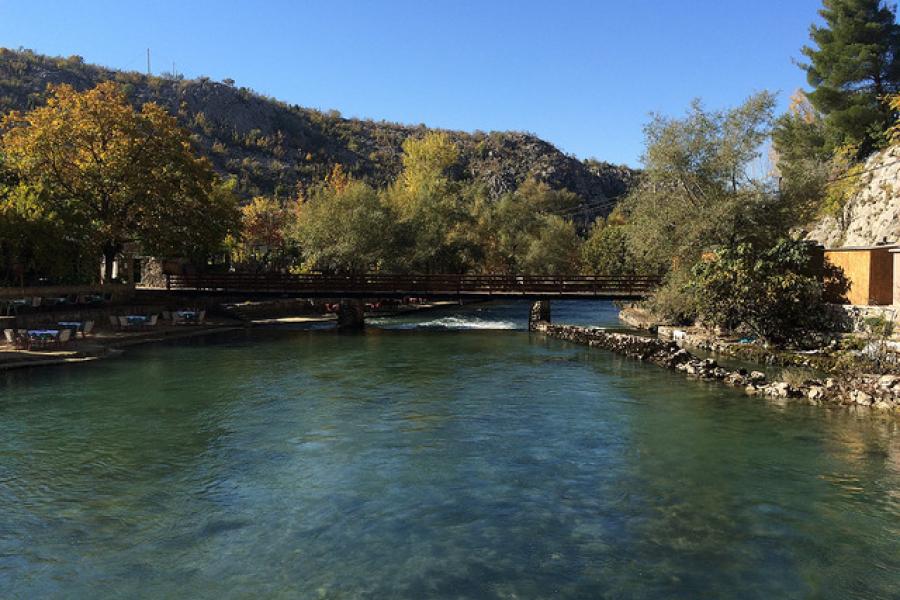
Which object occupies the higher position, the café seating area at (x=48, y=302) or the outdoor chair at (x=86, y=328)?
the café seating area at (x=48, y=302)

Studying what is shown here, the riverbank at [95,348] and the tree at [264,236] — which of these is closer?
the riverbank at [95,348]

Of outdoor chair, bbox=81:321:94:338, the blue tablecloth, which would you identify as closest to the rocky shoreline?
the blue tablecloth

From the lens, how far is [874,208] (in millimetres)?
47938

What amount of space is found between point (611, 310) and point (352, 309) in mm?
31710

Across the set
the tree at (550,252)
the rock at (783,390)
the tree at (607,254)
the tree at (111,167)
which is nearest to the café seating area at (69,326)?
the tree at (111,167)

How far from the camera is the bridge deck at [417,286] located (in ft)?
150

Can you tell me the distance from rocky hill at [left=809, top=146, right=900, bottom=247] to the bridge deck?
15784 mm

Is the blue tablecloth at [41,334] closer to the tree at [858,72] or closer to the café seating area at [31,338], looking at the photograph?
the café seating area at [31,338]

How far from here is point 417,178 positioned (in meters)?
83.0

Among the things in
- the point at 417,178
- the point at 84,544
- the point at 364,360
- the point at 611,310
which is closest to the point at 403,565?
the point at 84,544

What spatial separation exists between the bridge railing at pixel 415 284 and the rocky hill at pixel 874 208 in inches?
618

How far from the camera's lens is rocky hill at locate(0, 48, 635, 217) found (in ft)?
405

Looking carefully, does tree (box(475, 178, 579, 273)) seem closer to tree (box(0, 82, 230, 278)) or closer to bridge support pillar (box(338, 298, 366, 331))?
bridge support pillar (box(338, 298, 366, 331))

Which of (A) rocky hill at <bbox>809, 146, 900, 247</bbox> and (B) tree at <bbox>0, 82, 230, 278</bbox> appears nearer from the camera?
(B) tree at <bbox>0, 82, 230, 278</bbox>
